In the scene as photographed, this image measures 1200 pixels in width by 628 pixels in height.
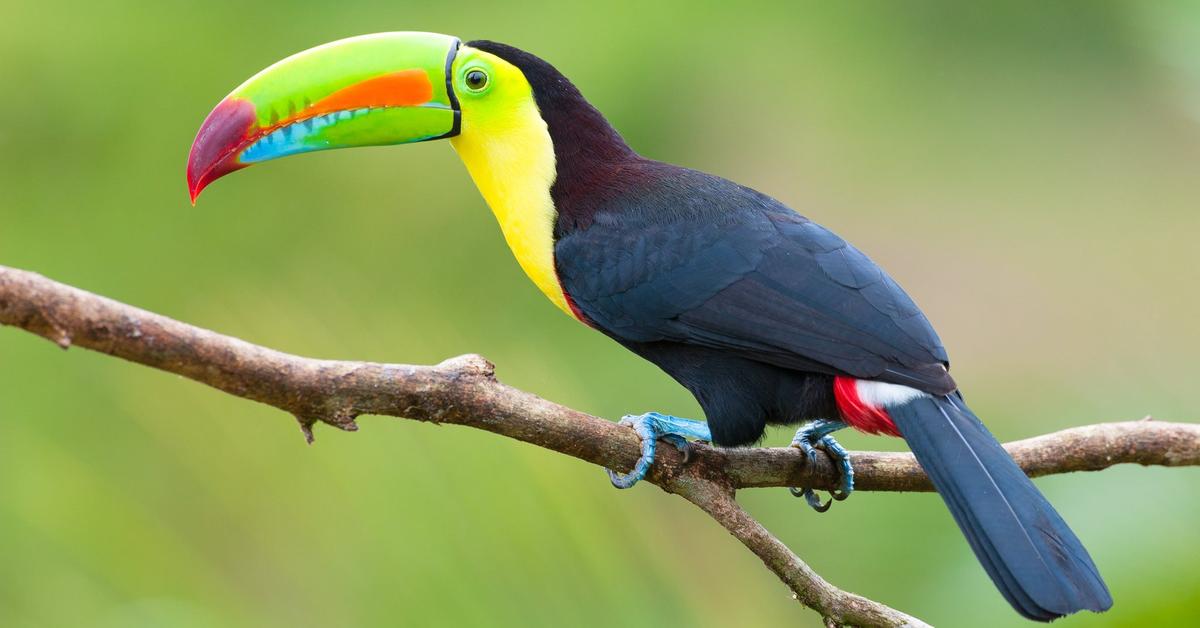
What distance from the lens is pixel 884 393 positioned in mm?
2582

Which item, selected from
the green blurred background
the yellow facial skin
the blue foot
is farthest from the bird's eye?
the blue foot

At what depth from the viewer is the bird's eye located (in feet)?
9.86

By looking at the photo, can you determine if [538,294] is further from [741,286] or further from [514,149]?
[741,286]

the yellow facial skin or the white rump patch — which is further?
the yellow facial skin

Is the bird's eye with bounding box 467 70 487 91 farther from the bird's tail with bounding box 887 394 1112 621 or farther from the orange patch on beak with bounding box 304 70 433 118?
the bird's tail with bounding box 887 394 1112 621

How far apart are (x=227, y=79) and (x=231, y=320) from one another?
92.9 inches

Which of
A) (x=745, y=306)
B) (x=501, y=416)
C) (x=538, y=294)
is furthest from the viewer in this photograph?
(x=538, y=294)

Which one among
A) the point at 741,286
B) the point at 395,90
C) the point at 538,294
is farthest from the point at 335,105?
the point at 538,294

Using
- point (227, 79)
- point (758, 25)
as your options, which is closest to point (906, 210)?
point (758, 25)

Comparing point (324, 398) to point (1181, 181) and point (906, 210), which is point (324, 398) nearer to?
point (906, 210)

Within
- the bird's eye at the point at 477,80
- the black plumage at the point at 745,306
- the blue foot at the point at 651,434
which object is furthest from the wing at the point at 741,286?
the bird's eye at the point at 477,80

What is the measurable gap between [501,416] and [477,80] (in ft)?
3.31

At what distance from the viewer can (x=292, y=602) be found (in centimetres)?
277

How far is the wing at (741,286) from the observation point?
104 inches
